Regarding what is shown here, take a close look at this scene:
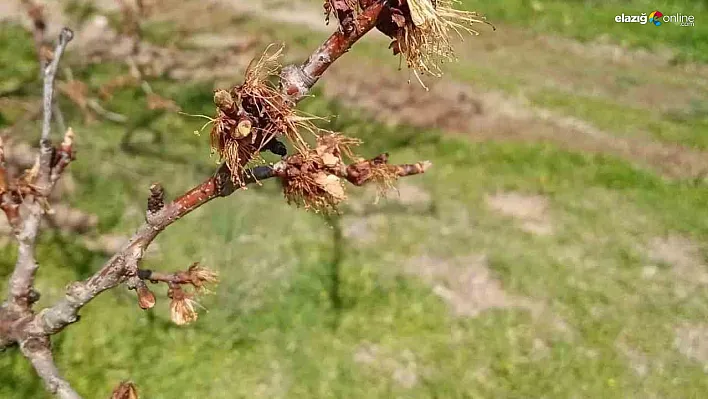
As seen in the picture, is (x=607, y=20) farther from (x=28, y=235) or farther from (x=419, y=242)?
(x=28, y=235)

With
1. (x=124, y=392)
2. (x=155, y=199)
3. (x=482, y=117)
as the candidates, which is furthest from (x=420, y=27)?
(x=482, y=117)

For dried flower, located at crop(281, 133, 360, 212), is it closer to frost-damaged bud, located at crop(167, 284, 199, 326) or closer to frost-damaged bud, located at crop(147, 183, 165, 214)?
frost-damaged bud, located at crop(147, 183, 165, 214)

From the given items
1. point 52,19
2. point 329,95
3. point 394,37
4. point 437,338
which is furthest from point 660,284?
point 52,19

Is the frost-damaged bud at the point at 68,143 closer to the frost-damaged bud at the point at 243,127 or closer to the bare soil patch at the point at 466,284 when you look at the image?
the frost-damaged bud at the point at 243,127

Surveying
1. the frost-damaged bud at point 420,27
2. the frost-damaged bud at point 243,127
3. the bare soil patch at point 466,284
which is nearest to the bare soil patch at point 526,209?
the bare soil patch at point 466,284

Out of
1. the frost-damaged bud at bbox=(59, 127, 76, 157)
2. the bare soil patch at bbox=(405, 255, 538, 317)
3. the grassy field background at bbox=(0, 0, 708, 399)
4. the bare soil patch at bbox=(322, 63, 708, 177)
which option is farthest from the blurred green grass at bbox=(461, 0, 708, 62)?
the frost-damaged bud at bbox=(59, 127, 76, 157)
